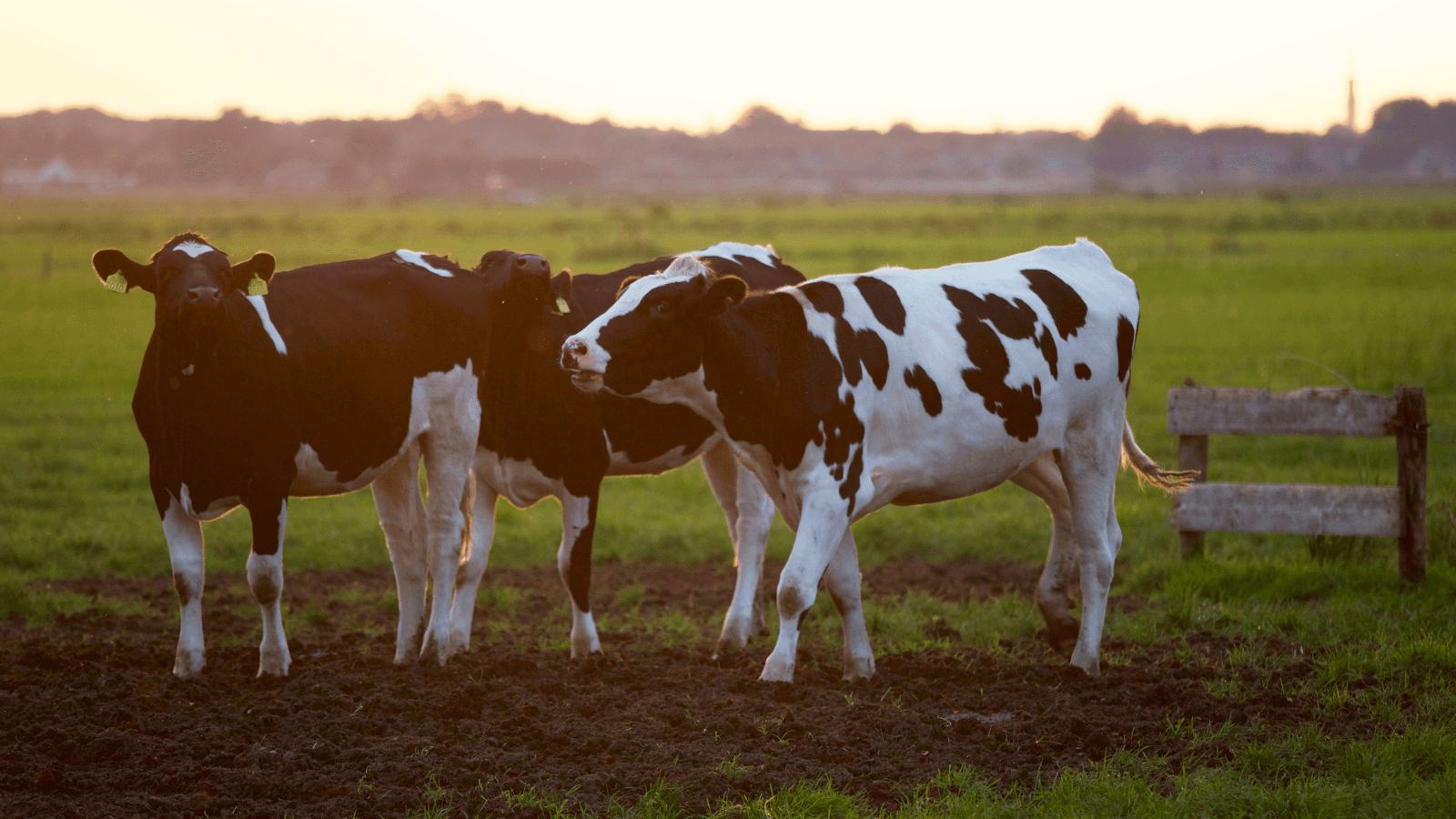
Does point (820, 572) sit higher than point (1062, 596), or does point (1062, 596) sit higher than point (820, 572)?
point (820, 572)

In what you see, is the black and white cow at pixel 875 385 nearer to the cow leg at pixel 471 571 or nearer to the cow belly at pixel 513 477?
the cow belly at pixel 513 477

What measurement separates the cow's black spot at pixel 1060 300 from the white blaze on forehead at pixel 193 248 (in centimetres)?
443

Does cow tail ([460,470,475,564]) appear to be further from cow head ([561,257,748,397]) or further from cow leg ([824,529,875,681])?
cow leg ([824,529,875,681])

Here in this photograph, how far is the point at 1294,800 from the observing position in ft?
16.1

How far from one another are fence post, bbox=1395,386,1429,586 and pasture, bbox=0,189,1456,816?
0.21m

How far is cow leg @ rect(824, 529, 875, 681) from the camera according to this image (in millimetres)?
6695

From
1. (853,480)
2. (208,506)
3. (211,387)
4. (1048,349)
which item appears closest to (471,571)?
(208,506)

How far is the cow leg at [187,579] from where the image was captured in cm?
659

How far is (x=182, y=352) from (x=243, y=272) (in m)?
0.52

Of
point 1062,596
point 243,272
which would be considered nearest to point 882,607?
point 1062,596

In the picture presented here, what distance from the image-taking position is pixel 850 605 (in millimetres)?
6742

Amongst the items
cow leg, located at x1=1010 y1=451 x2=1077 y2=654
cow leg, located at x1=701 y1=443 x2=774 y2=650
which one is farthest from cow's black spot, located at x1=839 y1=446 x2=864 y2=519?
cow leg, located at x1=1010 y1=451 x2=1077 y2=654

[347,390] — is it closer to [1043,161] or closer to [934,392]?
[934,392]

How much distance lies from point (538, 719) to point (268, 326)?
254 cm
